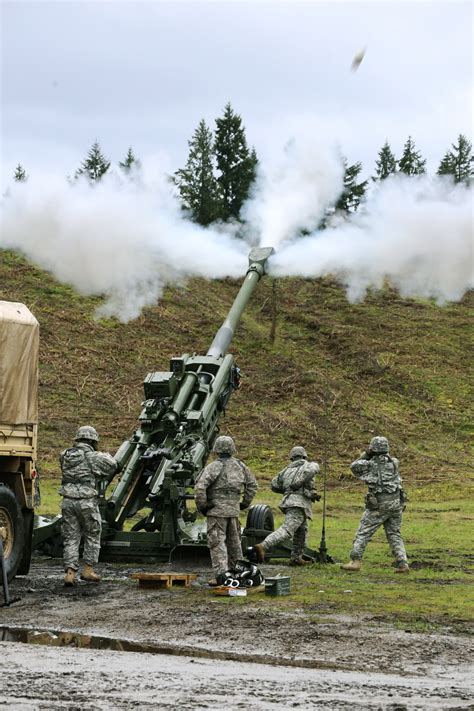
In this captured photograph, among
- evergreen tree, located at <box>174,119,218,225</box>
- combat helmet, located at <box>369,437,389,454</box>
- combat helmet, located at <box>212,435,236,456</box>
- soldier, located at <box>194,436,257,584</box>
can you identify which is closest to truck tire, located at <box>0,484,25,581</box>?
soldier, located at <box>194,436,257,584</box>

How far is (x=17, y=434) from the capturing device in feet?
45.4

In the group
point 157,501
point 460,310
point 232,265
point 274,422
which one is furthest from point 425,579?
point 460,310

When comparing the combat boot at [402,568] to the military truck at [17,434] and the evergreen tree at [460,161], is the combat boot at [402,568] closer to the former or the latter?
the military truck at [17,434]

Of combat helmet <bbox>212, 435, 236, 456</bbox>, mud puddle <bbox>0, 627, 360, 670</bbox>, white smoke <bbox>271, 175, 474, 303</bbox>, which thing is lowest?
mud puddle <bbox>0, 627, 360, 670</bbox>

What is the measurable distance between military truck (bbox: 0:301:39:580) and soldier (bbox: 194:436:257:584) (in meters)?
2.03

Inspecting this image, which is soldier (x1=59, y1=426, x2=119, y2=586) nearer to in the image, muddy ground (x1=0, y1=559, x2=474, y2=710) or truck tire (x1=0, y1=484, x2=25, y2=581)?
truck tire (x1=0, y1=484, x2=25, y2=581)

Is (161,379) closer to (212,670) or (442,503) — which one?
(212,670)

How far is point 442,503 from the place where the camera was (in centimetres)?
2747

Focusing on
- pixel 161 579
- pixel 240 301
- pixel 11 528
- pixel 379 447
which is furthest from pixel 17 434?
pixel 240 301

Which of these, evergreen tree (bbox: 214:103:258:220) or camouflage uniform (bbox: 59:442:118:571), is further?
evergreen tree (bbox: 214:103:258:220)

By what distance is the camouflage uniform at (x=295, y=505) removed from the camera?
53.4ft

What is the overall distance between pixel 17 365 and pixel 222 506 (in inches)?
116

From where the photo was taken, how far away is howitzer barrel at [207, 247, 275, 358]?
65.1 feet

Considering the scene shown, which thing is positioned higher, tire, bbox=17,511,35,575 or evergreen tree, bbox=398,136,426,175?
evergreen tree, bbox=398,136,426,175
